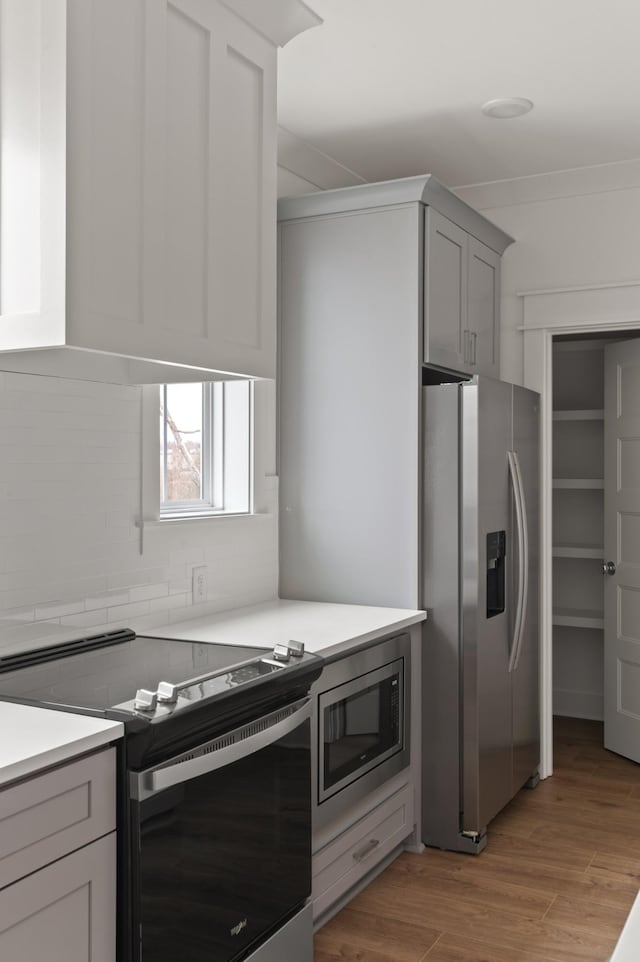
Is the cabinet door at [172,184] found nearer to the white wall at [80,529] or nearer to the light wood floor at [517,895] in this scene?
the white wall at [80,529]

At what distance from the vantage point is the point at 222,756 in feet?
6.86

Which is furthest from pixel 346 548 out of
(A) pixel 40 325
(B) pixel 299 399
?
(A) pixel 40 325

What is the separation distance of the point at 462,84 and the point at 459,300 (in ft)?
2.78

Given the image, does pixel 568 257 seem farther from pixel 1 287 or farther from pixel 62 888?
pixel 62 888

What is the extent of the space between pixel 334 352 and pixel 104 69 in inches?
67.3

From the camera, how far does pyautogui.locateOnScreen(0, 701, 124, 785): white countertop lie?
1601mm

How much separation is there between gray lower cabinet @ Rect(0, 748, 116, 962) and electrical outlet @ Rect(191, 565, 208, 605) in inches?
52.5

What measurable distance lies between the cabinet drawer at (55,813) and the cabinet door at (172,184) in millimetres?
888

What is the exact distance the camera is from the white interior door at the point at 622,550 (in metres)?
4.48

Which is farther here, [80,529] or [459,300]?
[459,300]

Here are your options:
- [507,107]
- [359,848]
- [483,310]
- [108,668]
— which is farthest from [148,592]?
[507,107]

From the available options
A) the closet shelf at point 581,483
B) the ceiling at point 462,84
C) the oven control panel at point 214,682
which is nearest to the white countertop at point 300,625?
the oven control panel at point 214,682

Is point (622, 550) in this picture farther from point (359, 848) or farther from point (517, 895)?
point (359, 848)

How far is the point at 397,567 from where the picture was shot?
11.4 feet
